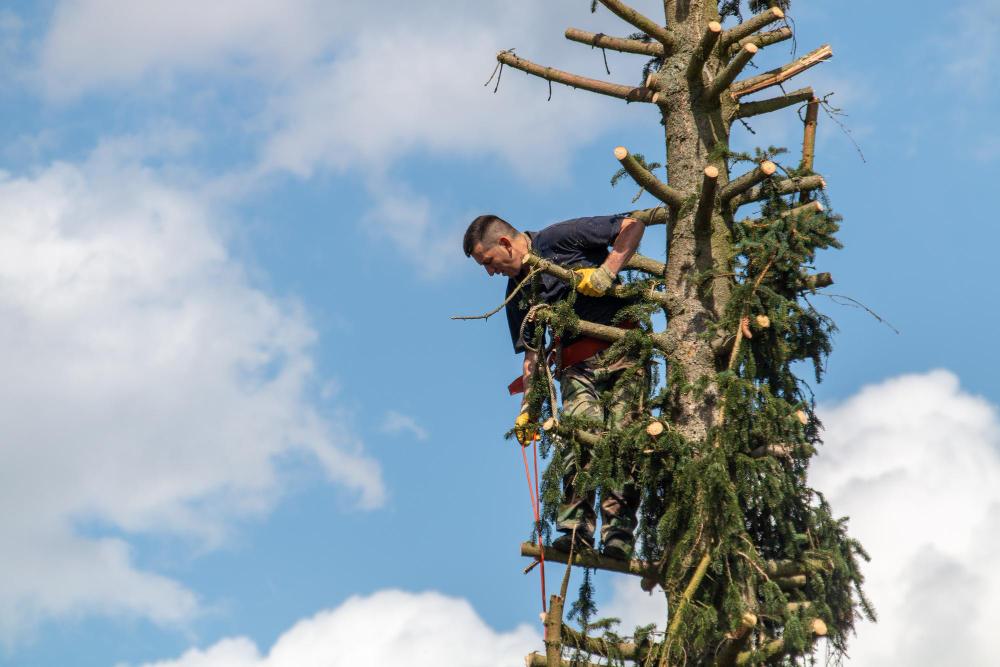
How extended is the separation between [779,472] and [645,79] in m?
2.82

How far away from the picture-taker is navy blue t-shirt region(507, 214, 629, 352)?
757 cm

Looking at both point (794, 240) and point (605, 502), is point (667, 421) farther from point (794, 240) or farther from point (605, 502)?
point (794, 240)

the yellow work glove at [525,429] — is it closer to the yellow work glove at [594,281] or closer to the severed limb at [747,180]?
the yellow work glove at [594,281]

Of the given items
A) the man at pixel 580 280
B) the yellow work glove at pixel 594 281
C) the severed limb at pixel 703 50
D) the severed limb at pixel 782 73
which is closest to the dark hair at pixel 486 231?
the man at pixel 580 280

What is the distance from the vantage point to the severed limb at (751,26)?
7.78 m

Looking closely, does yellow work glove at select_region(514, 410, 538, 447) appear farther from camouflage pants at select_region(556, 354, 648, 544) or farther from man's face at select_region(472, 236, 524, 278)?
man's face at select_region(472, 236, 524, 278)

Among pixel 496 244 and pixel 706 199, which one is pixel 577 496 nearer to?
pixel 496 244

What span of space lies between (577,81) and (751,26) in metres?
1.18

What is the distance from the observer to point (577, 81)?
27.7 ft

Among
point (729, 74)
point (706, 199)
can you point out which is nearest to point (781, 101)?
point (729, 74)

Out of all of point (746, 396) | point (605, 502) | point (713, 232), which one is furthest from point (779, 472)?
point (713, 232)

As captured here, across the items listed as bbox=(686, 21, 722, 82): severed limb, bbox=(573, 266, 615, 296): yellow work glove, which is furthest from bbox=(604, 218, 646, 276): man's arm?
bbox=(686, 21, 722, 82): severed limb

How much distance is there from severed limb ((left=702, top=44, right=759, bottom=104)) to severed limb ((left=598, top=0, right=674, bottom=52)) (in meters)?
0.44

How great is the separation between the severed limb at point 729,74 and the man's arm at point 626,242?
0.91 m
